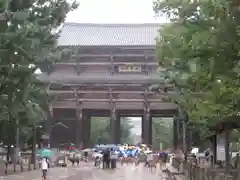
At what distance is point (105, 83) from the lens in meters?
46.9

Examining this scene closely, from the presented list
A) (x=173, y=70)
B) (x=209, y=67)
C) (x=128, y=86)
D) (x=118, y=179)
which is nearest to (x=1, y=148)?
(x=128, y=86)

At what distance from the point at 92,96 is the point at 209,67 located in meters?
36.5

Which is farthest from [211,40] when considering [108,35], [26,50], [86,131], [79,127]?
[108,35]

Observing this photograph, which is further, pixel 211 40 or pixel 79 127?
pixel 79 127

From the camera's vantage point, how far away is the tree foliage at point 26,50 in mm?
19339

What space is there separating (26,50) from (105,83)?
27.1 meters

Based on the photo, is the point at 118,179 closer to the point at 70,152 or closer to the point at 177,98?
the point at 177,98

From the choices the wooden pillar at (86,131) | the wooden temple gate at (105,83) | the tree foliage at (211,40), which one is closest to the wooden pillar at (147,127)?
the wooden temple gate at (105,83)

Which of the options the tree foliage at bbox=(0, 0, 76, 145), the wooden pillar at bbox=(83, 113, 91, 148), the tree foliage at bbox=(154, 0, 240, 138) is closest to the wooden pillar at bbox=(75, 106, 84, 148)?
the wooden pillar at bbox=(83, 113, 91, 148)

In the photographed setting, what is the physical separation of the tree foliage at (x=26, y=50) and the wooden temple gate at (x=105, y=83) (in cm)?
1879

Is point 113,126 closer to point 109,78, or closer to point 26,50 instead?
point 109,78

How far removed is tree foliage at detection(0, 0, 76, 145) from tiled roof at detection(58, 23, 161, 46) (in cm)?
2336

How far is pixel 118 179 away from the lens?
947 inches

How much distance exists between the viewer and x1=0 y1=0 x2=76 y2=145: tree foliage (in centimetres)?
1934
